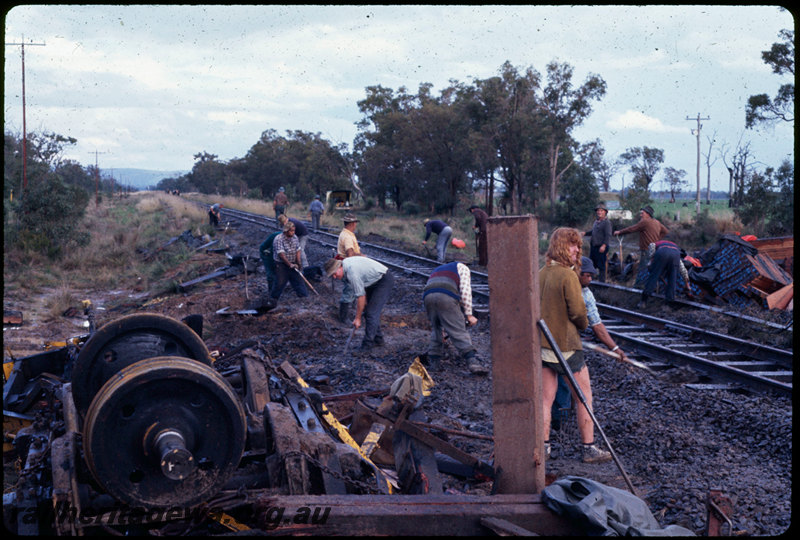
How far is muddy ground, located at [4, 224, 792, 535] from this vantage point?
4.79m

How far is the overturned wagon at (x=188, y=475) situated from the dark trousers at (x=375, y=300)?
5.01m

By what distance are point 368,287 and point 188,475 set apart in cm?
607

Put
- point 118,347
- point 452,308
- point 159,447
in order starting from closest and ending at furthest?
1. point 159,447
2. point 118,347
3. point 452,308

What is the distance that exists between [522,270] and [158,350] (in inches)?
93.1

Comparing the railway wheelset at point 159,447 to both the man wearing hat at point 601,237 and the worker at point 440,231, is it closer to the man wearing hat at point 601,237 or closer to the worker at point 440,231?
the man wearing hat at point 601,237

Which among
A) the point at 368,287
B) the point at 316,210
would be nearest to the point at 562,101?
the point at 316,210

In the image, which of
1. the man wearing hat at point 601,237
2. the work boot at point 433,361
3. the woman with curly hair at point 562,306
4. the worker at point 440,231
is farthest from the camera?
the worker at point 440,231

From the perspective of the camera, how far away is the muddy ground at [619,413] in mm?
4793

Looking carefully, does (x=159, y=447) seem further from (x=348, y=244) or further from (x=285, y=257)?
(x=285, y=257)

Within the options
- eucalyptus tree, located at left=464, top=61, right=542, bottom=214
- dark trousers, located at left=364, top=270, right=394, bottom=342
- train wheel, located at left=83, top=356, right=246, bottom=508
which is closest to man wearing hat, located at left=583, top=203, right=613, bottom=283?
dark trousers, located at left=364, top=270, right=394, bottom=342

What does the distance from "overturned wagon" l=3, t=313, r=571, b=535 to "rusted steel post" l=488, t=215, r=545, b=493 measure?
33 centimetres

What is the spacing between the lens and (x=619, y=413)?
6.76 metres

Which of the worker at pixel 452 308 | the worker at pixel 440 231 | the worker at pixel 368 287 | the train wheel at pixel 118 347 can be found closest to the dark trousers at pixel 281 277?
the worker at pixel 368 287

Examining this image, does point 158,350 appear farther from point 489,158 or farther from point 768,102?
point 489,158
